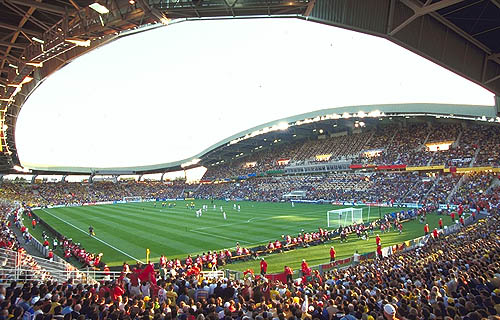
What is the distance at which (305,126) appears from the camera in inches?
2594

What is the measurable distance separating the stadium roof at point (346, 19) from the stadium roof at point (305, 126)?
23.2 meters

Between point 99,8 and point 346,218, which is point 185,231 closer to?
point 346,218

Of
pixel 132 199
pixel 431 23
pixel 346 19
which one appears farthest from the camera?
pixel 132 199

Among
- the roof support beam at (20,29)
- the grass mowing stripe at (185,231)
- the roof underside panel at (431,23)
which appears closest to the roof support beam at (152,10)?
the roof underside panel at (431,23)

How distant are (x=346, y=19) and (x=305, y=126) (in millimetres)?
58267

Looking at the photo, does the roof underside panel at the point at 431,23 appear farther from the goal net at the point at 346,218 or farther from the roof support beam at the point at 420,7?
the goal net at the point at 346,218

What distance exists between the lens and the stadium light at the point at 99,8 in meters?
9.52

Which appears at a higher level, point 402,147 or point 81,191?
point 402,147

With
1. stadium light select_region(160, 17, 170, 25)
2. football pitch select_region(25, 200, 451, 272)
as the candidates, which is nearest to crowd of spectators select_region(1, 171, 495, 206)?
football pitch select_region(25, 200, 451, 272)

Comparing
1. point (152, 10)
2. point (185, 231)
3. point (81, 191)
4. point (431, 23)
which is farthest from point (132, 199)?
point (431, 23)

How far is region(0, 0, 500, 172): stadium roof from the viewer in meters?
8.18

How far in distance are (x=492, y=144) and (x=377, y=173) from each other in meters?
16.2

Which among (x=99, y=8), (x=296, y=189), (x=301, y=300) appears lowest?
(x=301, y=300)

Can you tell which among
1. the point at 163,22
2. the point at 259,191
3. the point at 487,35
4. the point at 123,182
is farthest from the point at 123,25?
the point at 123,182
